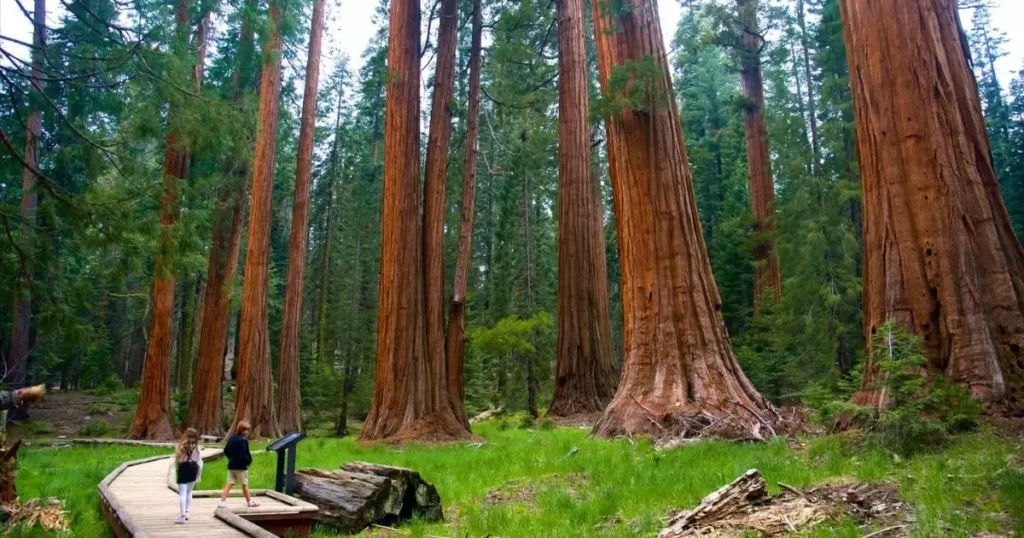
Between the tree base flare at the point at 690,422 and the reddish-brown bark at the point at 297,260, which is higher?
the reddish-brown bark at the point at 297,260

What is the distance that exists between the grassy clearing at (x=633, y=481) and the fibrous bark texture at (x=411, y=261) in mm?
3032

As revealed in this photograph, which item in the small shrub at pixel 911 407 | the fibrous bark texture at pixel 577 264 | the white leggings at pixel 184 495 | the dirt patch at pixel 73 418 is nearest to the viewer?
the small shrub at pixel 911 407

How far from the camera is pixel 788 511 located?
4492 mm

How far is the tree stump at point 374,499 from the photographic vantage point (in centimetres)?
616

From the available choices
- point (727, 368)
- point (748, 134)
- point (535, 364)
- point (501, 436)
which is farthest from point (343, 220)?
point (727, 368)

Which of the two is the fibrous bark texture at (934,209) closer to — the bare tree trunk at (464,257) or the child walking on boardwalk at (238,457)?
the child walking on boardwalk at (238,457)

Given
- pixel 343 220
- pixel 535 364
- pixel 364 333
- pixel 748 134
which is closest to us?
pixel 748 134

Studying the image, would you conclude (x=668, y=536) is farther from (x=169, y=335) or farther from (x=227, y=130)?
(x=169, y=335)

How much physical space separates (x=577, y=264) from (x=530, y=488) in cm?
1044

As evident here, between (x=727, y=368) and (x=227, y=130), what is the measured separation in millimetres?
7238

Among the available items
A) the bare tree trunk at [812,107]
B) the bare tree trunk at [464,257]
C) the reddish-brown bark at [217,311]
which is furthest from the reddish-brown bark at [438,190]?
the bare tree trunk at [812,107]

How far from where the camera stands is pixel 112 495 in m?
7.00

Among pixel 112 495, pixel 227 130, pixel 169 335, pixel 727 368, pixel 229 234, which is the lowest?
pixel 112 495

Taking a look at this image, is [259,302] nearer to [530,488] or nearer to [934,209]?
[530,488]
